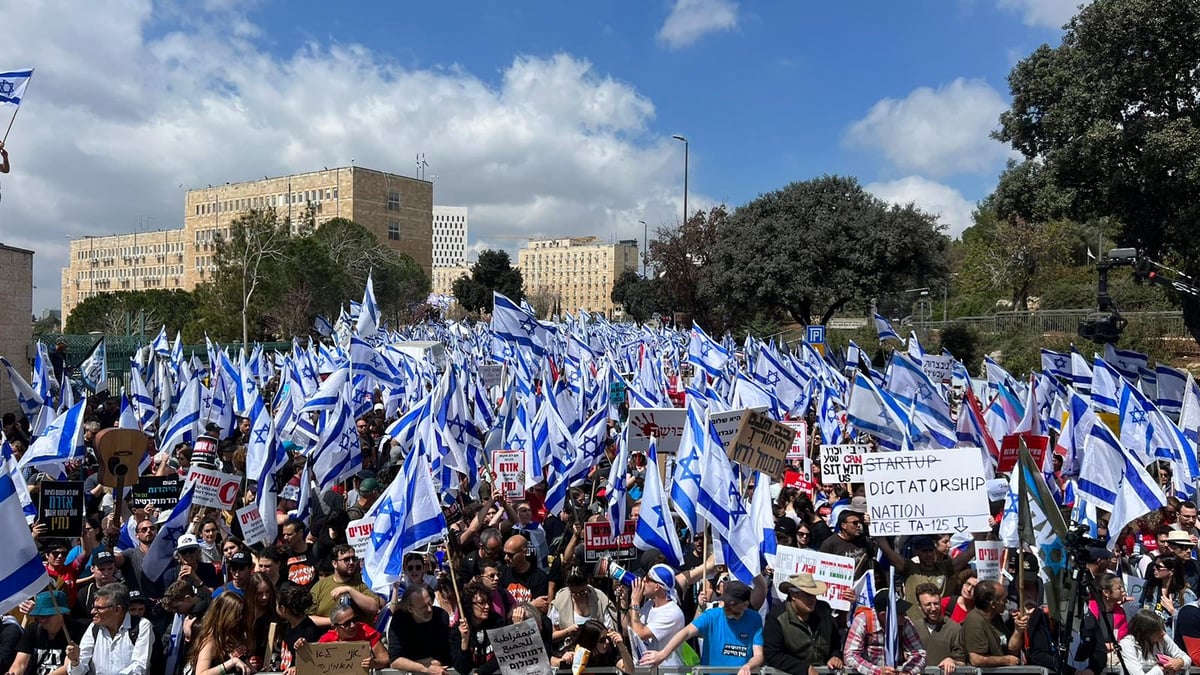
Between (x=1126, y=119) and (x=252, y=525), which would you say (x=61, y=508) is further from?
(x=1126, y=119)

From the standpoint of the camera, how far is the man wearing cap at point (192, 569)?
7828 mm

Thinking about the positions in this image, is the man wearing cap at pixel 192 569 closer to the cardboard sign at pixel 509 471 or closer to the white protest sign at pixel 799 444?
the cardboard sign at pixel 509 471

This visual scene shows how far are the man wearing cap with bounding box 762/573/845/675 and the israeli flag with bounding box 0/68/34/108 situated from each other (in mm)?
16976

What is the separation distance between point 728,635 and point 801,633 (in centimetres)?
44

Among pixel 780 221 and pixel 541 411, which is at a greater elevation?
pixel 780 221

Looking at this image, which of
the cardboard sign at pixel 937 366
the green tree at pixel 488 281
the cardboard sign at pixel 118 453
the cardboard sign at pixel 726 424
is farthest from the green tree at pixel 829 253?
the green tree at pixel 488 281

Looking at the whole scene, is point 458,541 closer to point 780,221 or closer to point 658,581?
point 658,581

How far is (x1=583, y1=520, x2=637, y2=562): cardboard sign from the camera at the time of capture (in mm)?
8469

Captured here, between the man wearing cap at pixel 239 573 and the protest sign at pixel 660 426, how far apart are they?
5.30 m

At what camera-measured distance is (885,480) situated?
25.3 ft

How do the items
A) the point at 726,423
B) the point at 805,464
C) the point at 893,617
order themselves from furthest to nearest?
1. the point at 805,464
2. the point at 726,423
3. the point at 893,617

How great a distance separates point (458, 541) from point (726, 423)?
9.12ft

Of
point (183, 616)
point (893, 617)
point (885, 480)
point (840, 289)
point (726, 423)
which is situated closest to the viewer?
point (893, 617)

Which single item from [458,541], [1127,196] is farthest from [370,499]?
[1127,196]
